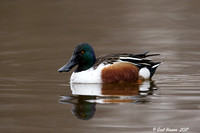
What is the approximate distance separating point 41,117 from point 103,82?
2064mm

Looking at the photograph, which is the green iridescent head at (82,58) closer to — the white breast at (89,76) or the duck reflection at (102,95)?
the white breast at (89,76)

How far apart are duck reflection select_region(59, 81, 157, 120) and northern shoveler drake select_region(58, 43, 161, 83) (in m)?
0.14

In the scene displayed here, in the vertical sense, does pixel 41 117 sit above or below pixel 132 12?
below

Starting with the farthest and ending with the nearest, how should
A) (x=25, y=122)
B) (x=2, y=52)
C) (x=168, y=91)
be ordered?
(x=2, y=52)
(x=168, y=91)
(x=25, y=122)

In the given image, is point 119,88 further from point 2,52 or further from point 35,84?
point 2,52

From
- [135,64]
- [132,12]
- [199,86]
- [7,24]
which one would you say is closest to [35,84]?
[135,64]

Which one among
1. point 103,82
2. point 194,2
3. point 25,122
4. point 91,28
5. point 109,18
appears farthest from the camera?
point 194,2

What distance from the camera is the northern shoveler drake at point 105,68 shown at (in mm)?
7527

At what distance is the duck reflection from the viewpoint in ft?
19.5

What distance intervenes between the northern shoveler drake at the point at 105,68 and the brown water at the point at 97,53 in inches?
9.5

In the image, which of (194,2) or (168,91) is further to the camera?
(194,2)

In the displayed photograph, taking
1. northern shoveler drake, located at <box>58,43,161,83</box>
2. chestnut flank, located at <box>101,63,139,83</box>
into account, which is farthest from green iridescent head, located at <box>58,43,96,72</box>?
chestnut flank, located at <box>101,63,139,83</box>

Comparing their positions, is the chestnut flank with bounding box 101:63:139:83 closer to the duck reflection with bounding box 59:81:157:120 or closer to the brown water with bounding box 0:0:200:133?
the duck reflection with bounding box 59:81:157:120

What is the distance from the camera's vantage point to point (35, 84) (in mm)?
7527
